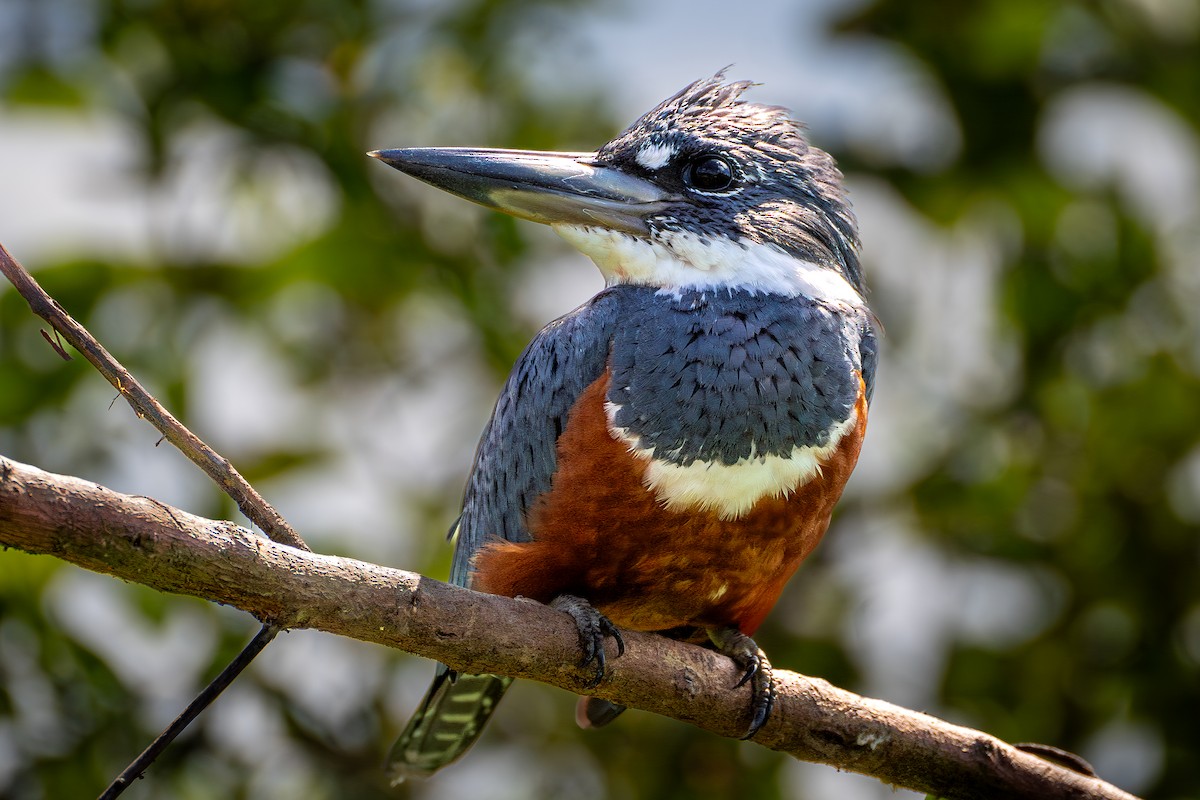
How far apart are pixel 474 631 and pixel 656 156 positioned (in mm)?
1393

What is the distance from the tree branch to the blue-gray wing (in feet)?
1.64

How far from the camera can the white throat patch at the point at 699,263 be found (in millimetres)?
3156

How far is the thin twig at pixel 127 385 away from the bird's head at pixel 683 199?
3.84 feet

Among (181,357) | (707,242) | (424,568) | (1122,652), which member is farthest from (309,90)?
(1122,652)

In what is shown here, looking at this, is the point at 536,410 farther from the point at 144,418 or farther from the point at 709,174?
the point at 144,418

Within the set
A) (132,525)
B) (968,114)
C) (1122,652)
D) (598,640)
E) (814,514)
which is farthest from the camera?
(968,114)

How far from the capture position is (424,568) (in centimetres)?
477

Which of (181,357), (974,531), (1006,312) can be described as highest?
(1006,312)

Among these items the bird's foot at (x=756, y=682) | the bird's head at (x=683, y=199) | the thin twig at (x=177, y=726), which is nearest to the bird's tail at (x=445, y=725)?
the bird's foot at (x=756, y=682)

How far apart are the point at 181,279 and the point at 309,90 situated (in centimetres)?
96

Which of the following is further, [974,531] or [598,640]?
[974,531]

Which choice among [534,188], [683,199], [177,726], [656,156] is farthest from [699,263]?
[177,726]

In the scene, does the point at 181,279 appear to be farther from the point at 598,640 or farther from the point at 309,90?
the point at 598,640

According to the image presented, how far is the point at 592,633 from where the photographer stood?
108 inches
